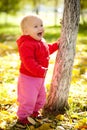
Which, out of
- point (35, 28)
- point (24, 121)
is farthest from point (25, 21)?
point (24, 121)

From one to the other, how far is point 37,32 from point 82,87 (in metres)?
2.27

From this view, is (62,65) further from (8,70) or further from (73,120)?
(8,70)

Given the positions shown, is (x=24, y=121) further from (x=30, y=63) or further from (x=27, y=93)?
(x=30, y=63)

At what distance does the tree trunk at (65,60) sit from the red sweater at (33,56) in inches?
12.7

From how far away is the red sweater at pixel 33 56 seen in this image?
4935 mm

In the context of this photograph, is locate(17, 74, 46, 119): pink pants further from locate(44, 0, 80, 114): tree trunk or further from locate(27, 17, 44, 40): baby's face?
locate(27, 17, 44, 40): baby's face

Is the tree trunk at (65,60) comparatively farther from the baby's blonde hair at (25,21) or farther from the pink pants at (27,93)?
the baby's blonde hair at (25,21)

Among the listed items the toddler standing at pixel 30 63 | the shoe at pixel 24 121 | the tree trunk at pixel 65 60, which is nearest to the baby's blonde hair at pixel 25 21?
the toddler standing at pixel 30 63

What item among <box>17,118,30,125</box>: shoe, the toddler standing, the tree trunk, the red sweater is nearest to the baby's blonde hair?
the toddler standing

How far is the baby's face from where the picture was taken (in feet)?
16.6

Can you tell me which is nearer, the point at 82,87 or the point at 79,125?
the point at 79,125

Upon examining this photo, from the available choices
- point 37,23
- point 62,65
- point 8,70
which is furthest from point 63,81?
point 8,70

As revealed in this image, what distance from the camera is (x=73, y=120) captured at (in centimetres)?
539

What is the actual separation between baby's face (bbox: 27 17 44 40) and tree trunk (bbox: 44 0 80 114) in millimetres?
446
